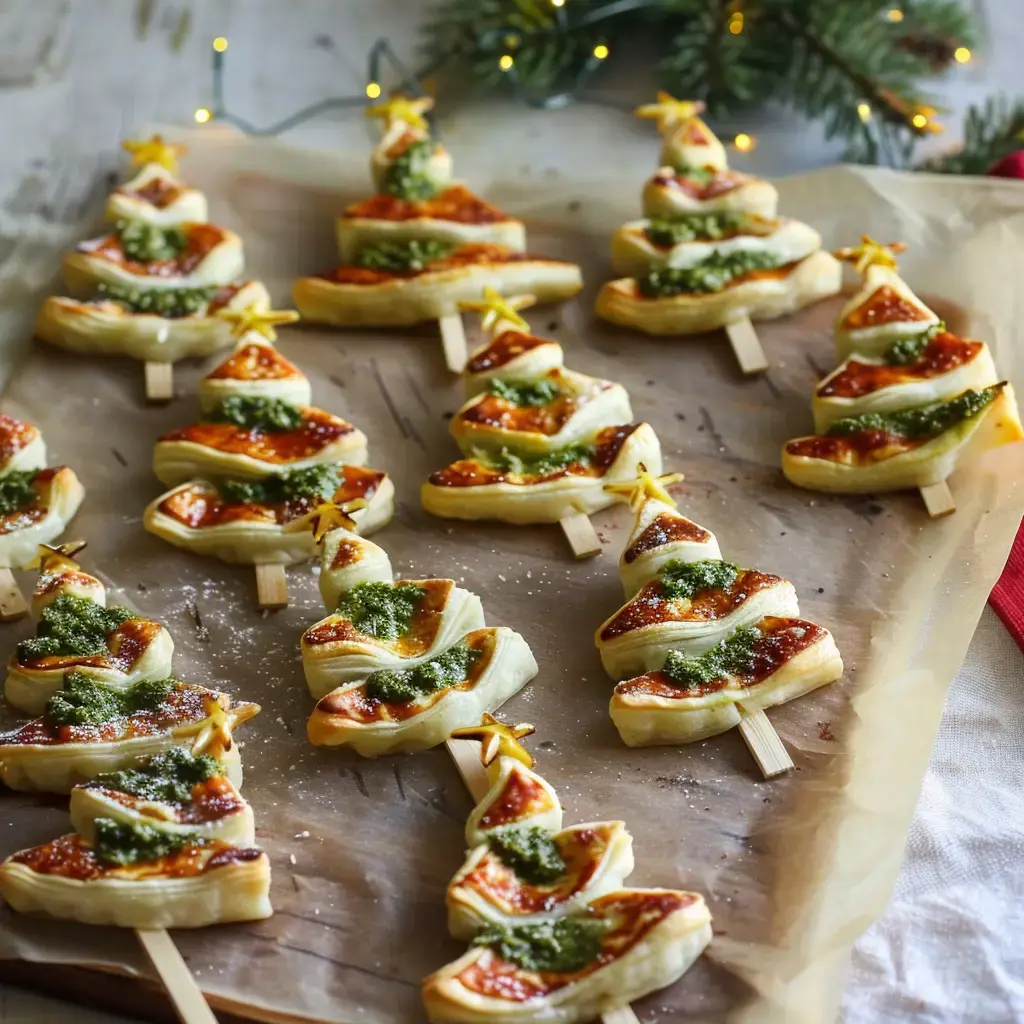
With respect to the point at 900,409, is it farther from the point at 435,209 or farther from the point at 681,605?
the point at 435,209

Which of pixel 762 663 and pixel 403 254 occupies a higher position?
pixel 403 254

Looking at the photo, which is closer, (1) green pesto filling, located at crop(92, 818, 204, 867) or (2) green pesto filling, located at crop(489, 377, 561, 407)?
(1) green pesto filling, located at crop(92, 818, 204, 867)

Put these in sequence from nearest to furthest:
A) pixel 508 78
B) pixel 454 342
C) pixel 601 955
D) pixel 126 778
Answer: pixel 601 955 → pixel 126 778 → pixel 454 342 → pixel 508 78

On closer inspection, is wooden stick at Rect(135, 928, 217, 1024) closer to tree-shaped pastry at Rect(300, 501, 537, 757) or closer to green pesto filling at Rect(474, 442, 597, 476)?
tree-shaped pastry at Rect(300, 501, 537, 757)

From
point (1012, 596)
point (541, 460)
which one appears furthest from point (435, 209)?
point (1012, 596)

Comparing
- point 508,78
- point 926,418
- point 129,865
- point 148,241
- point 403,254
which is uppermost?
point 508,78

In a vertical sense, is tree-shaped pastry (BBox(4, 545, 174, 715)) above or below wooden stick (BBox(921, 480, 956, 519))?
below

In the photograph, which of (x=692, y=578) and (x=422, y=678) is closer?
(x=422, y=678)

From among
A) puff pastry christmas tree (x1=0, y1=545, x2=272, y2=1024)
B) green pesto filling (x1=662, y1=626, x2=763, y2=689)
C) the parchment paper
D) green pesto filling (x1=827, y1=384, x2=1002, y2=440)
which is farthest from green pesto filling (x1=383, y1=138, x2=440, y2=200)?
green pesto filling (x1=662, y1=626, x2=763, y2=689)
